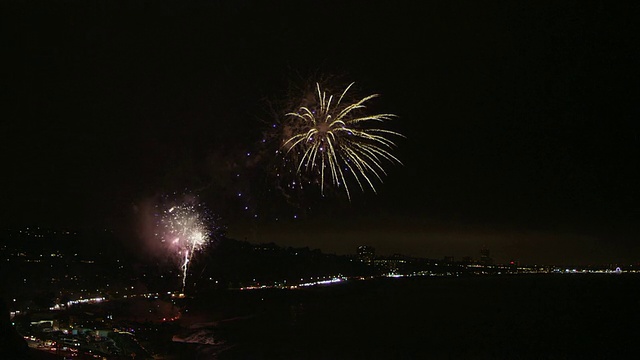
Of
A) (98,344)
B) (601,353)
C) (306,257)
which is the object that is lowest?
(601,353)

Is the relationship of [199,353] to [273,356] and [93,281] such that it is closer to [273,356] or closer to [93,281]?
[273,356]

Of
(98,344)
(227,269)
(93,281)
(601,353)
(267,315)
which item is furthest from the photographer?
(227,269)

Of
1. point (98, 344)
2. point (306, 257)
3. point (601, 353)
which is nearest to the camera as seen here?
point (98, 344)

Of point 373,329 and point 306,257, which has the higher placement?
point 306,257

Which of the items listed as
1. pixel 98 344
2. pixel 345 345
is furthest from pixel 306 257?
pixel 98 344

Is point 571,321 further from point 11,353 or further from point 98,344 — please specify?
point 11,353

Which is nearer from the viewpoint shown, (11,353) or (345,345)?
(11,353)

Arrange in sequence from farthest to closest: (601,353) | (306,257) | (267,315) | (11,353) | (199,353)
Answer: (306,257) < (267,315) < (601,353) < (199,353) < (11,353)

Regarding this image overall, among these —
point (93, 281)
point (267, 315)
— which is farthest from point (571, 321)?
point (93, 281)

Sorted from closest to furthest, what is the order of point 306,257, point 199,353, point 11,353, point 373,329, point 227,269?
point 11,353 < point 199,353 < point 373,329 < point 227,269 < point 306,257
